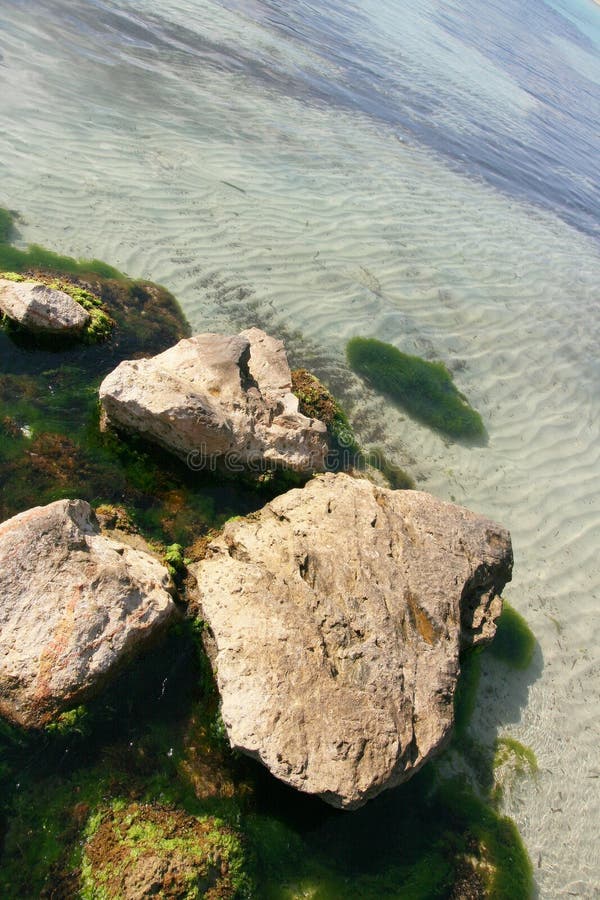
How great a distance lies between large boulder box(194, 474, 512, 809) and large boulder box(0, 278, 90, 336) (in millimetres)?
3950

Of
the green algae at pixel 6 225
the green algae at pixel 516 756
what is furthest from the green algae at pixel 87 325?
the green algae at pixel 516 756

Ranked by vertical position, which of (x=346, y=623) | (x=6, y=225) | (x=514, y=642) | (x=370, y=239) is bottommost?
(x=6, y=225)

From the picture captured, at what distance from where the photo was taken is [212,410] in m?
6.55

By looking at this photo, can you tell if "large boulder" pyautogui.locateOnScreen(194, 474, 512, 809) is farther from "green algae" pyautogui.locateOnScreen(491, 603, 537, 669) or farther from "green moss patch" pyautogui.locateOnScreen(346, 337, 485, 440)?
"green moss patch" pyautogui.locateOnScreen(346, 337, 485, 440)

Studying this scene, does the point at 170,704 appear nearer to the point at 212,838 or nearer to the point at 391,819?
the point at 212,838

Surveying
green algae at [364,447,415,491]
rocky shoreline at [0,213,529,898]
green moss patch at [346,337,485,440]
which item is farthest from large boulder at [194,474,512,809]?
green moss patch at [346,337,485,440]

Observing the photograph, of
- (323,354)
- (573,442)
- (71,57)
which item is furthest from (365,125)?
(573,442)

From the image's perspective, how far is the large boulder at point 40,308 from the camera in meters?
7.50

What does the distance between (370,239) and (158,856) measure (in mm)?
12218

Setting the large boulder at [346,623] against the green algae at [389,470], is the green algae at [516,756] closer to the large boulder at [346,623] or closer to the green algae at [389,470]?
the large boulder at [346,623]

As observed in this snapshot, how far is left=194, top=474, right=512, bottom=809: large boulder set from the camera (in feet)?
15.1

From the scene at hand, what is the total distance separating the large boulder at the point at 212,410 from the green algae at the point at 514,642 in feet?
10.7

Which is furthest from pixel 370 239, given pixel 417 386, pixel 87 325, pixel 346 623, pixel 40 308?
pixel 346 623

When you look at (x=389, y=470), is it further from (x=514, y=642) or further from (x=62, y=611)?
(x=62, y=611)
